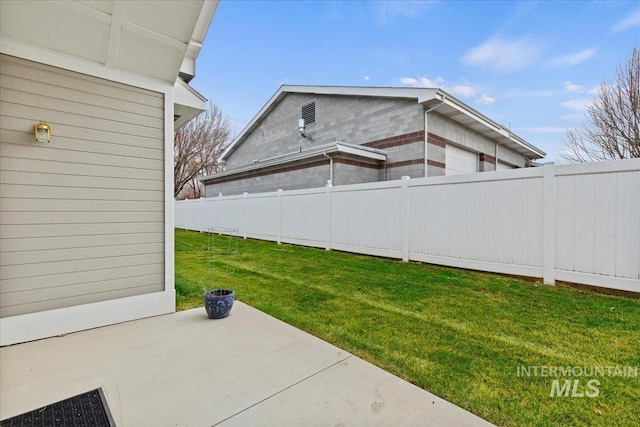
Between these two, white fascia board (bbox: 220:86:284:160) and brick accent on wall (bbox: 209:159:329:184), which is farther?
white fascia board (bbox: 220:86:284:160)

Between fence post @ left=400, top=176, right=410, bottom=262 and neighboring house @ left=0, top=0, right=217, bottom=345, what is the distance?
4.63 m

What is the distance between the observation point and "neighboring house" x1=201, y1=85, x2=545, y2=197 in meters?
10.1

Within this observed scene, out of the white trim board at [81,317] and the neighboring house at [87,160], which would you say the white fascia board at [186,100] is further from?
the white trim board at [81,317]

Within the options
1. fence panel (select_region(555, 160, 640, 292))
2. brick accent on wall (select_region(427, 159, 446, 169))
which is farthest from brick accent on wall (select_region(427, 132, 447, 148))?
fence panel (select_region(555, 160, 640, 292))

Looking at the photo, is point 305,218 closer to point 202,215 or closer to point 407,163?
point 407,163

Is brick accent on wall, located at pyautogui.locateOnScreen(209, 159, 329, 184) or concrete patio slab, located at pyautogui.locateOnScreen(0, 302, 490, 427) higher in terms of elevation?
brick accent on wall, located at pyautogui.locateOnScreen(209, 159, 329, 184)

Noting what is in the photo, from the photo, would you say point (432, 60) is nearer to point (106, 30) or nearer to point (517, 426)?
point (106, 30)

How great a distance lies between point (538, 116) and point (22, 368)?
60.3 ft

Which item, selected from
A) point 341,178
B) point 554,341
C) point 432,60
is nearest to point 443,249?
point 554,341

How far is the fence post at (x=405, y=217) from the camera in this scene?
21.1ft

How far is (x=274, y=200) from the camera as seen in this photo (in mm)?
10070

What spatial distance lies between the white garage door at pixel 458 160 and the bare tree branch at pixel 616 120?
4.44 meters

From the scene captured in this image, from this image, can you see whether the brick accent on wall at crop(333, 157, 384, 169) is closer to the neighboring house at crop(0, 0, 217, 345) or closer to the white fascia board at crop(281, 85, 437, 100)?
the white fascia board at crop(281, 85, 437, 100)
